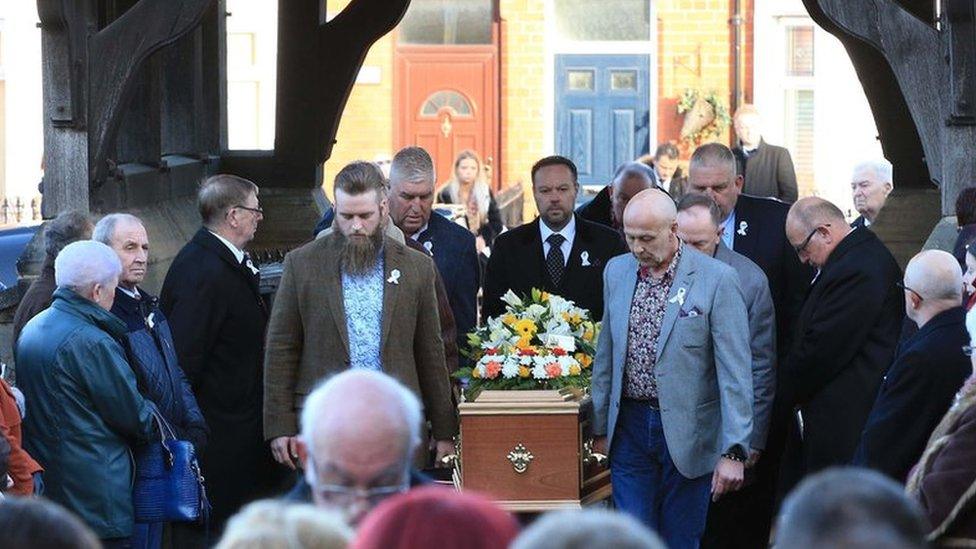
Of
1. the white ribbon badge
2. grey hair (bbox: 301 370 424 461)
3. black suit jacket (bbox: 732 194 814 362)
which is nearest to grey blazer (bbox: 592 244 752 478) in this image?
the white ribbon badge

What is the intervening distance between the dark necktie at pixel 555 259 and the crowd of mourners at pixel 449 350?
1.89 feet

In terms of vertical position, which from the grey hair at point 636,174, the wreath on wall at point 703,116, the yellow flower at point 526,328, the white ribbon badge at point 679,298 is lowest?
the yellow flower at point 526,328

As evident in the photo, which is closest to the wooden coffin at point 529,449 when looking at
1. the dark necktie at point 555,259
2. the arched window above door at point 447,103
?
the dark necktie at point 555,259

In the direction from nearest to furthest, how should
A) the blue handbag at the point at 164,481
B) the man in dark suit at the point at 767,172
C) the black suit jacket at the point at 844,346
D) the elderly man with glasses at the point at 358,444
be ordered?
the elderly man with glasses at the point at 358,444
the blue handbag at the point at 164,481
the black suit jacket at the point at 844,346
the man in dark suit at the point at 767,172

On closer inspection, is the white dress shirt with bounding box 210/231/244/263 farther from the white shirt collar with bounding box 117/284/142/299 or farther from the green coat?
the green coat

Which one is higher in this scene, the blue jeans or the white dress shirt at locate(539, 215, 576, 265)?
the white dress shirt at locate(539, 215, 576, 265)

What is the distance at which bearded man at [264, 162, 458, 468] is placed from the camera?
9039 mm

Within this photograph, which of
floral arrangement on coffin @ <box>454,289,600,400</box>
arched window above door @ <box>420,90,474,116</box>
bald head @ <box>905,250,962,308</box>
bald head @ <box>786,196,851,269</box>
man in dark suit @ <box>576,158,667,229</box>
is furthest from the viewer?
arched window above door @ <box>420,90,474,116</box>

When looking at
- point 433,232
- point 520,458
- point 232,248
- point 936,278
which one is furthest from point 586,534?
point 433,232

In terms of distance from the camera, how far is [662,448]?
29.4 feet

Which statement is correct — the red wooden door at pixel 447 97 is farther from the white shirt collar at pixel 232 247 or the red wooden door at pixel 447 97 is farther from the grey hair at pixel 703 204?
the grey hair at pixel 703 204

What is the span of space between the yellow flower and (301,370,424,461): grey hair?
Answer: 478cm

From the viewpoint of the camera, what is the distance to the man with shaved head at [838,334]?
9.32m

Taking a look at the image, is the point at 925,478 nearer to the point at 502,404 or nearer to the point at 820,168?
the point at 502,404
